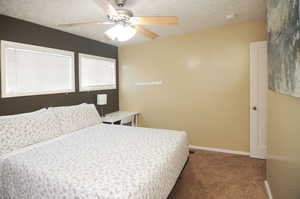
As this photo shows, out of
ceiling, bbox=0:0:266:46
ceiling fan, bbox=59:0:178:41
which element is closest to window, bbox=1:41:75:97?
ceiling, bbox=0:0:266:46

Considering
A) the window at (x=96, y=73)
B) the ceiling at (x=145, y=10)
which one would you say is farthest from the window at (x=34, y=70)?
the ceiling at (x=145, y=10)

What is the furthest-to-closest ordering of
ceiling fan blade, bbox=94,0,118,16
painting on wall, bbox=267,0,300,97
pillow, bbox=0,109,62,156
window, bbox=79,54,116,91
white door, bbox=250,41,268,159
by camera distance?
window, bbox=79,54,116,91, white door, bbox=250,41,268,159, pillow, bbox=0,109,62,156, ceiling fan blade, bbox=94,0,118,16, painting on wall, bbox=267,0,300,97

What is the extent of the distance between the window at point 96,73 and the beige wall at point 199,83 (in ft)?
1.45

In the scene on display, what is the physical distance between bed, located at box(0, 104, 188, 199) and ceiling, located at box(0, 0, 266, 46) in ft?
5.85

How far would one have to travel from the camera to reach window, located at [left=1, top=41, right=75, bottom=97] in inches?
94.6

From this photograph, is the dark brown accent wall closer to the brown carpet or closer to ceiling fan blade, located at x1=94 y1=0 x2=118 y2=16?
ceiling fan blade, located at x1=94 y1=0 x2=118 y2=16

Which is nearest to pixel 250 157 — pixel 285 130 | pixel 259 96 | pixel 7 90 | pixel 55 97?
pixel 259 96

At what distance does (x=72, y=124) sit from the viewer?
267cm

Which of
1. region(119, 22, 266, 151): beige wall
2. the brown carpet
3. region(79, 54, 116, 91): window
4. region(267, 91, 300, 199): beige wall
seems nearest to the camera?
region(267, 91, 300, 199): beige wall

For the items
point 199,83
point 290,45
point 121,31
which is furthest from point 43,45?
point 290,45

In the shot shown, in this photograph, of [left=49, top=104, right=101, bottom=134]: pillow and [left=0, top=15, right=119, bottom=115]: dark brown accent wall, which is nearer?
[left=0, top=15, right=119, bottom=115]: dark brown accent wall

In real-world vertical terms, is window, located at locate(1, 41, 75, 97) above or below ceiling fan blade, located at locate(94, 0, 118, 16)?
below

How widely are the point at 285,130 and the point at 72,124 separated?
2.72 m

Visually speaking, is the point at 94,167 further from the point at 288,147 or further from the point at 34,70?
the point at 34,70
